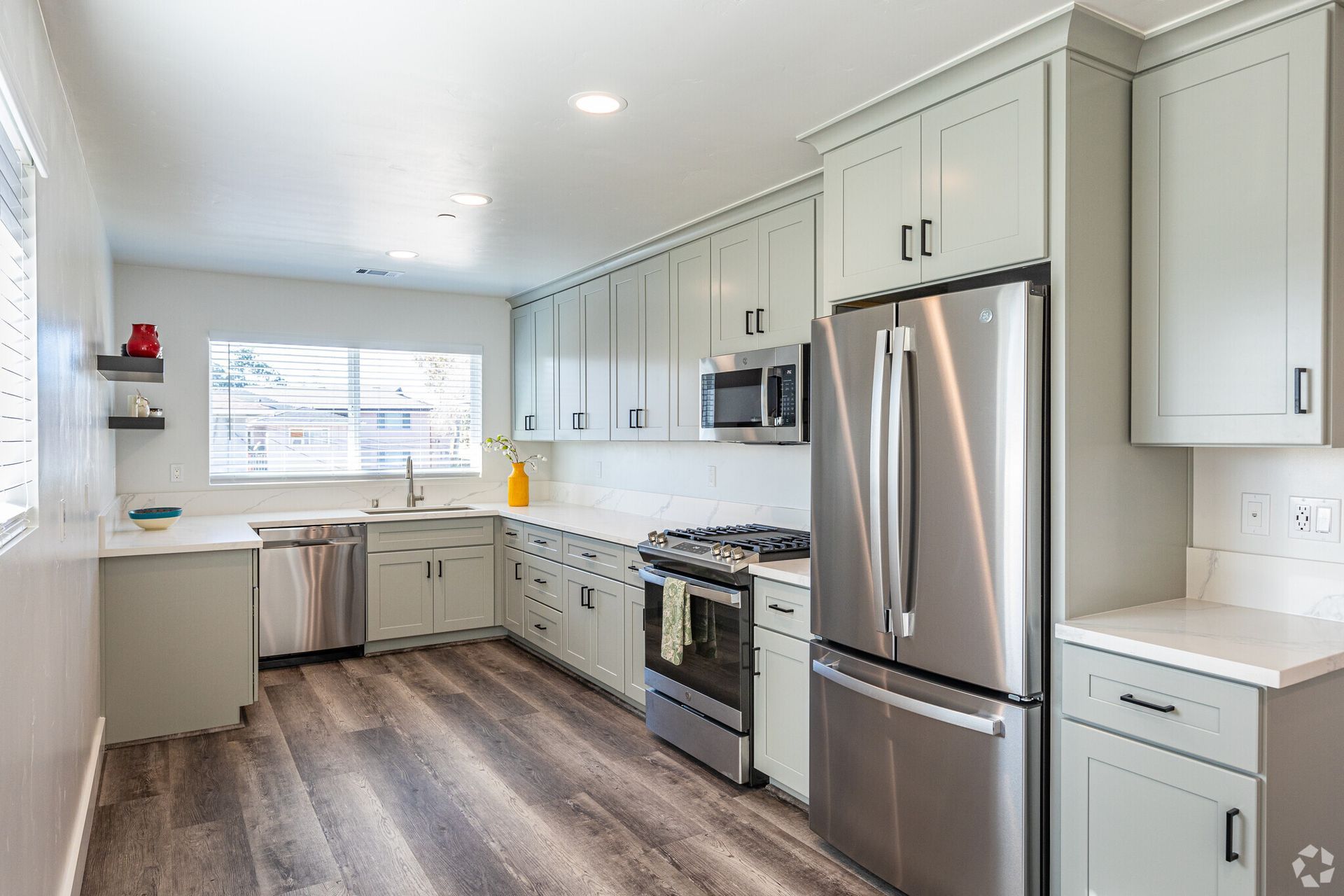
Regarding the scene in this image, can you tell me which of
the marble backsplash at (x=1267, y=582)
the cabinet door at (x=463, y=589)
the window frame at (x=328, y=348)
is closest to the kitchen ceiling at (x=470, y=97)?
the window frame at (x=328, y=348)

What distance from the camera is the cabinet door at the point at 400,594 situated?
201 inches

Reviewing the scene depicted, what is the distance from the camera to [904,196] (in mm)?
2512

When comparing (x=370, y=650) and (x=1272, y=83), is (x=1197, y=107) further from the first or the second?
(x=370, y=650)

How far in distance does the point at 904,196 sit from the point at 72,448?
267cm

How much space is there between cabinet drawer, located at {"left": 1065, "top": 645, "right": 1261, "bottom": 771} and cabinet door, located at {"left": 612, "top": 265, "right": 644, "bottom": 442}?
283 cm

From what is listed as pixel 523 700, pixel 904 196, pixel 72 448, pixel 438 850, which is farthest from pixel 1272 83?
pixel 523 700

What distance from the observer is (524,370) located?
596cm

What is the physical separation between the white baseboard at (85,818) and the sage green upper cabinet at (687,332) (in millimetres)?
2686

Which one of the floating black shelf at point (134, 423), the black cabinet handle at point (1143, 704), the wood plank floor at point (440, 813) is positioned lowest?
the wood plank floor at point (440, 813)

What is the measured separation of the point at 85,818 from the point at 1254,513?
3606mm

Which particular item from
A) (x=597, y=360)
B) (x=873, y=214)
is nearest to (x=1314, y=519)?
(x=873, y=214)

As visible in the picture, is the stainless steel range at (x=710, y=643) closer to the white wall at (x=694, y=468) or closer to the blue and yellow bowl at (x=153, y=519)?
the white wall at (x=694, y=468)

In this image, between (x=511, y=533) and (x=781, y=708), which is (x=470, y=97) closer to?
(x=781, y=708)

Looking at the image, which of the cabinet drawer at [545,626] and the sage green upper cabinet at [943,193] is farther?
the cabinet drawer at [545,626]
